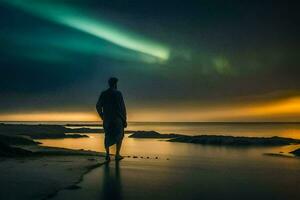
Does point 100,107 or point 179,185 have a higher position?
point 100,107

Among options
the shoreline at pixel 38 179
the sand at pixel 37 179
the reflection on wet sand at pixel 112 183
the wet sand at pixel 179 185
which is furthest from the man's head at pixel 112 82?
the wet sand at pixel 179 185

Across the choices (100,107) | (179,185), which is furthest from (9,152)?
(179,185)

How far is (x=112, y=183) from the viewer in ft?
30.6

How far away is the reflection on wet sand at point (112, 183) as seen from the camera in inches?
306

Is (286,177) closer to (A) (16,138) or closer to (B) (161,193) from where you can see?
(B) (161,193)

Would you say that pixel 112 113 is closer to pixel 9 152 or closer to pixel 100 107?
pixel 100 107

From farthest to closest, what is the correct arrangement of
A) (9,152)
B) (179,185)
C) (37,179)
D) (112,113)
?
(112,113) < (9,152) < (179,185) < (37,179)

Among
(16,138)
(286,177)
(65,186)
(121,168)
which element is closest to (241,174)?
(286,177)

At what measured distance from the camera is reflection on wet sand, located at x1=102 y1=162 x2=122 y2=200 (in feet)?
25.5

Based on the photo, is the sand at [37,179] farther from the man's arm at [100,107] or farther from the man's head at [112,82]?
the man's head at [112,82]

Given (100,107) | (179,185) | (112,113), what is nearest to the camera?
(179,185)

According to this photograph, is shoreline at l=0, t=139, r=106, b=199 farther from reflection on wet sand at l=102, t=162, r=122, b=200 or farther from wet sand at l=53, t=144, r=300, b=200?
reflection on wet sand at l=102, t=162, r=122, b=200

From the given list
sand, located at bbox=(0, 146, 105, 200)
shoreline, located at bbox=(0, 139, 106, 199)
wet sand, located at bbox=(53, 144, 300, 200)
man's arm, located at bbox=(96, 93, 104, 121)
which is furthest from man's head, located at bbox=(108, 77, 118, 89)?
wet sand, located at bbox=(53, 144, 300, 200)

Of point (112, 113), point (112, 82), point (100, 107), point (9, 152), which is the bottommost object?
point (9, 152)
